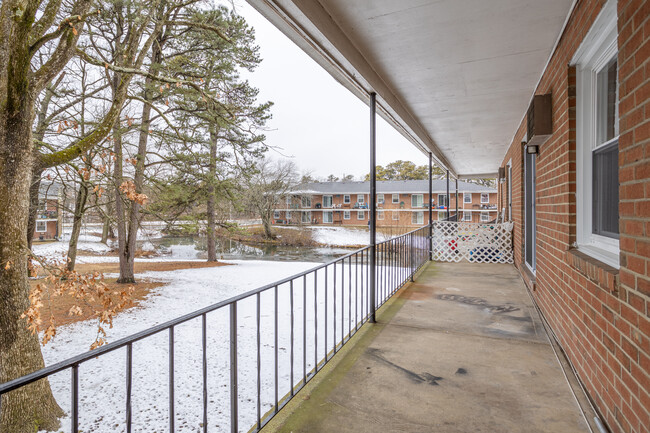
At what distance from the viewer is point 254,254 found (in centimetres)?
1978

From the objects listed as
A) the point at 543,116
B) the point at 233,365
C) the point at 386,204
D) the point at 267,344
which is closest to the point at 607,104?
the point at 543,116

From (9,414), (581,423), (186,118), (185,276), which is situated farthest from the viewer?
(185,276)

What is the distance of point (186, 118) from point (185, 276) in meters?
4.95

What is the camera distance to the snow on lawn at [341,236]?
75.9 feet

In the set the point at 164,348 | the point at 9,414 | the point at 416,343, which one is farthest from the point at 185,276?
the point at 416,343

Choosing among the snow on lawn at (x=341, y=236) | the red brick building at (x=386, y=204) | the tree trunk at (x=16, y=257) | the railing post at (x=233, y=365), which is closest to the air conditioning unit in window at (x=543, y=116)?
the railing post at (x=233, y=365)

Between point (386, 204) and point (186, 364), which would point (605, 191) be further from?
point (386, 204)

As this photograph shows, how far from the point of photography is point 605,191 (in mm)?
2086

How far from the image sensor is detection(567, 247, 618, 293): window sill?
157 cm

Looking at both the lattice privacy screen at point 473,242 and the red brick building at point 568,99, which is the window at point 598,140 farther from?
the lattice privacy screen at point 473,242

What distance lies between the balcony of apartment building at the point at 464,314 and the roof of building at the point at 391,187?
2300 cm

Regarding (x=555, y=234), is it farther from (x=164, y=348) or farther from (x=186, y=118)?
(x=186, y=118)

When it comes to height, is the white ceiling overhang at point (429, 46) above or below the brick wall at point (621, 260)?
above

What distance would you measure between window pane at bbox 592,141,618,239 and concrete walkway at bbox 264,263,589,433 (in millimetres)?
1015
